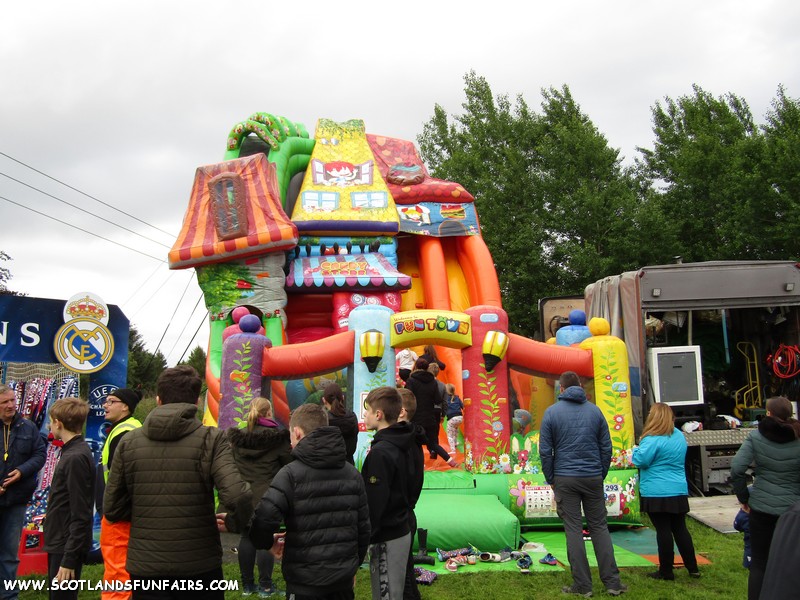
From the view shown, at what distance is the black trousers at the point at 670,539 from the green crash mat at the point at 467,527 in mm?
1332

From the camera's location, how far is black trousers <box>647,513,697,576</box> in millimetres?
5430

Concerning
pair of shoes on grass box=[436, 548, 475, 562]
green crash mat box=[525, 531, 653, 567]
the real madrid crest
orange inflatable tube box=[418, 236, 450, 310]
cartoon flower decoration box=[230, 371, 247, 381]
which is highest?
orange inflatable tube box=[418, 236, 450, 310]

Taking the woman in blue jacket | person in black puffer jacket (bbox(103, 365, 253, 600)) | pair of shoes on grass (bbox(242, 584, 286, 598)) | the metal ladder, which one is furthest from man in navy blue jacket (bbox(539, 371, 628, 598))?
the metal ladder

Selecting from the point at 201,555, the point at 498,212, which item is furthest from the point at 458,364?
the point at 498,212

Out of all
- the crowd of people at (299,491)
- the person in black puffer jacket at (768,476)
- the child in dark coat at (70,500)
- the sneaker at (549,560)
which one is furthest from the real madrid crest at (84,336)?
the person in black puffer jacket at (768,476)

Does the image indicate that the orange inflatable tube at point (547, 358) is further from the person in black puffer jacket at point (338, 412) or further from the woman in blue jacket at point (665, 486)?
the person in black puffer jacket at point (338, 412)

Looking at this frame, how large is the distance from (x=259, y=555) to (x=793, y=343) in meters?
7.85

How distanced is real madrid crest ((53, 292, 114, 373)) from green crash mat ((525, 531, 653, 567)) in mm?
4534

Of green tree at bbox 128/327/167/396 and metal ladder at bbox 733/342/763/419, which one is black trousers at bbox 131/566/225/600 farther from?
green tree at bbox 128/327/167/396

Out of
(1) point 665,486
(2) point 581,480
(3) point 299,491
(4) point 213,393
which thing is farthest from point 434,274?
(3) point 299,491

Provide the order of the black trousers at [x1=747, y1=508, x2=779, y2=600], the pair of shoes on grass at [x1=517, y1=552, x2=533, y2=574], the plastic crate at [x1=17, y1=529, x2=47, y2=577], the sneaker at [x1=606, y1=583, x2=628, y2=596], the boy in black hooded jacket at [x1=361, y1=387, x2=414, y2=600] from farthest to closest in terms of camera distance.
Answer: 1. the plastic crate at [x1=17, y1=529, x2=47, y2=577]
2. the pair of shoes on grass at [x1=517, y1=552, x2=533, y2=574]
3. the sneaker at [x1=606, y1=583, x2=628, y2=596]
4. the black trousers at [x1=747, y1=508, x2=779, y2=600]
5. the boy in black hooded jacket at [x1=361, y1=387, x2=414, y2=600]

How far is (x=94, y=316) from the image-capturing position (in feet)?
22.5

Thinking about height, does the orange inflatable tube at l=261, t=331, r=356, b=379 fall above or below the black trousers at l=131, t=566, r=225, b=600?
above

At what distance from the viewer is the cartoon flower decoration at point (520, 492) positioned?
7184 millimetres
